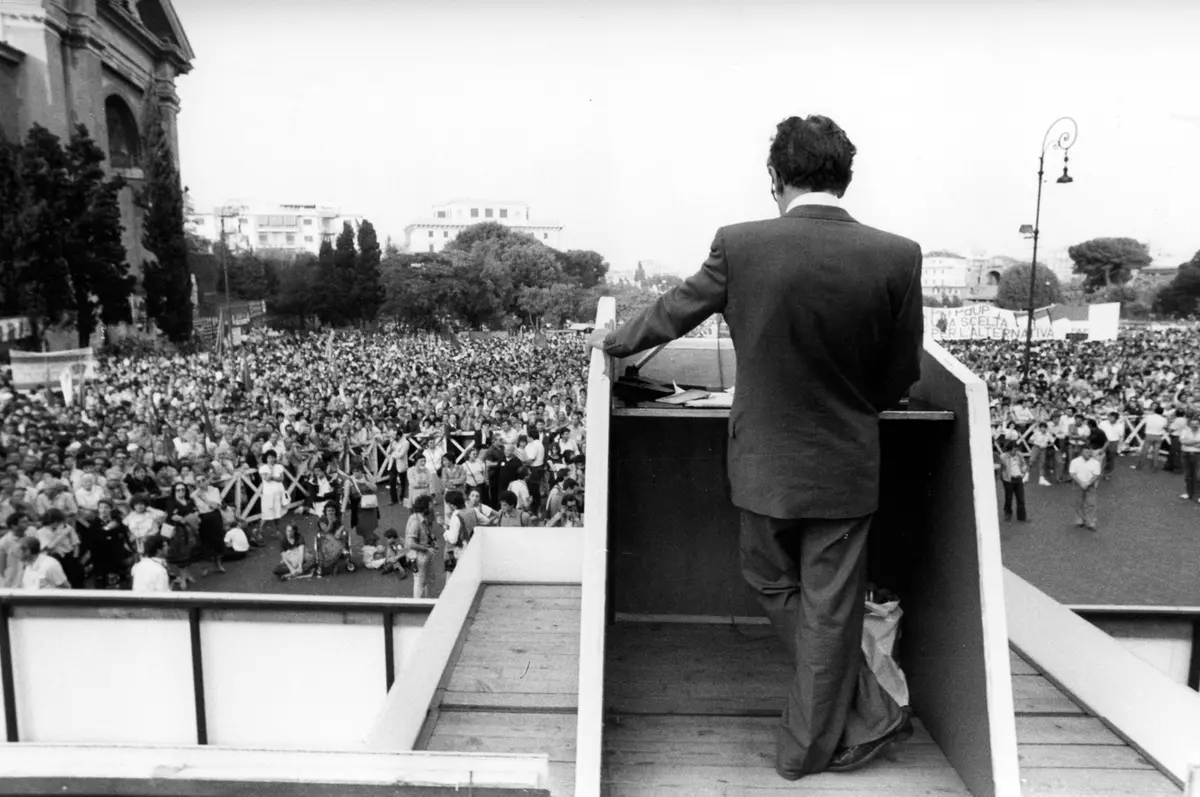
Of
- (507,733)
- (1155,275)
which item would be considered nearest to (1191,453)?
(1155,275)

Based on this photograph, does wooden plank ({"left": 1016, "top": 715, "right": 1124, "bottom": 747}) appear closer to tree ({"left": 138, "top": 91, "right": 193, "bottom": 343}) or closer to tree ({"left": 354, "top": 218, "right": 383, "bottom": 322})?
tree ({"left": 138, "top": 91, "right": 193, "bottom": 343})

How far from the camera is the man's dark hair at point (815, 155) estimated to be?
1254 millimetres

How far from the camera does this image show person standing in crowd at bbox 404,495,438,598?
508 centimetres

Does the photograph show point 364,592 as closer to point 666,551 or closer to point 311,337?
point 311,337

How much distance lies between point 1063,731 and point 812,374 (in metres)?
0.97

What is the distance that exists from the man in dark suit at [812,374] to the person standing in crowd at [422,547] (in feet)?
13.3

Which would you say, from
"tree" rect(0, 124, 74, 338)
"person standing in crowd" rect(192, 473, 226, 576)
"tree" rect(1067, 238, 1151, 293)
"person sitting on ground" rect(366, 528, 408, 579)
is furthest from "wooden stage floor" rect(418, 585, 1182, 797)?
"tree" rect(1067, 238, 1151, 293)

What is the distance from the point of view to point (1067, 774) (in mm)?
1407

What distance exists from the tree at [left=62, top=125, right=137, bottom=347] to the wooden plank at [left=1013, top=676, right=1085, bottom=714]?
7844 mm

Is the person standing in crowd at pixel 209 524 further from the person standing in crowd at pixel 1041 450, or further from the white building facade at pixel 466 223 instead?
the person standing in crowd at pixel 1041 450

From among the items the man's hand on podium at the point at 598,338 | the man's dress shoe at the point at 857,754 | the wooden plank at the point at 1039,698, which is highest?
the man's hand on podium at the point at 598,338

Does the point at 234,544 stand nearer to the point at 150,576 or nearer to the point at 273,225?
the point at 150,576

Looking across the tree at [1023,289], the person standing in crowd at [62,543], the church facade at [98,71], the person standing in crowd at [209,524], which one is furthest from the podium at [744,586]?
the tree at [1023,289]

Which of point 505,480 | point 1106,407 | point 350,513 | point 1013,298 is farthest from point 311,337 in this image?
point 1013,298
